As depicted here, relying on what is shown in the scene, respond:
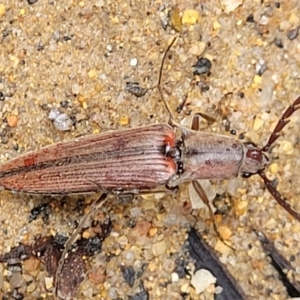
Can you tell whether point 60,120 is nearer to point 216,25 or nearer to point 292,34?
point 216,25

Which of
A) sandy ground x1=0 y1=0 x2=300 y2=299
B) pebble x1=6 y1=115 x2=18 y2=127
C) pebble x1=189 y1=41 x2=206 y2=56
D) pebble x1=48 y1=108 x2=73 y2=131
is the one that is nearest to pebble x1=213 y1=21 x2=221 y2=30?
sandy ground x1=0 y1=0 x2=300 y2=299

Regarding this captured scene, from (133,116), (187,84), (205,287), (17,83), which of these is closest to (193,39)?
(187,84)

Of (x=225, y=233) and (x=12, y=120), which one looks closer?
(x=225, y=233)

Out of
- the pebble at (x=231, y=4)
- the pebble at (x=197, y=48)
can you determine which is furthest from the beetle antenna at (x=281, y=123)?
the pebble at (x=231, y=4)

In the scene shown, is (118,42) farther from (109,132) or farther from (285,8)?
(285,8)

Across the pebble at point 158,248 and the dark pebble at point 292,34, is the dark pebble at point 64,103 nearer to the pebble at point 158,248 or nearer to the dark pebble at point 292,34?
the pebble at point 158,248

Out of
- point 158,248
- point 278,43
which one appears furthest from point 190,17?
point 158,248
